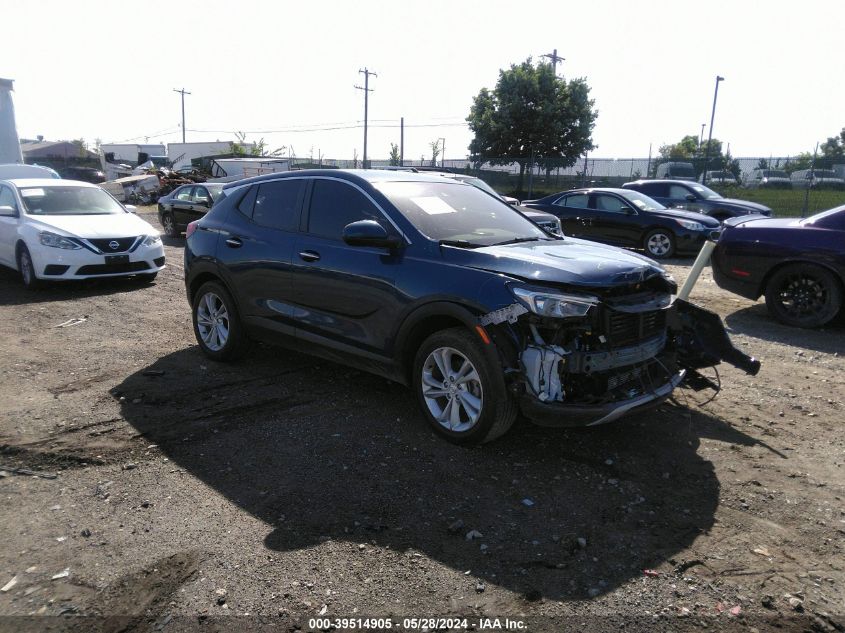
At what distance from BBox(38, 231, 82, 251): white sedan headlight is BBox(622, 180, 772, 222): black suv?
42.7ft

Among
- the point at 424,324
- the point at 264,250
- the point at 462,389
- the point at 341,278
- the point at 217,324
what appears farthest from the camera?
the point at 217,324

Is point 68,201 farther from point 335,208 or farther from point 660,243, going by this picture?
point 660,243

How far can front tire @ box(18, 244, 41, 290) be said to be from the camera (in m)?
9.34

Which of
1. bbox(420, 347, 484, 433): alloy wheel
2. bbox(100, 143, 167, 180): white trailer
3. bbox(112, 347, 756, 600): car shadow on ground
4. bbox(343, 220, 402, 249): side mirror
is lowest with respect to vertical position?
bbox(112, 347, 756, 600): car shadow on ground

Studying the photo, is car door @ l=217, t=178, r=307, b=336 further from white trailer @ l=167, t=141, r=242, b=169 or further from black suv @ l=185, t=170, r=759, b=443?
white trailer @ l=167, t=141, r=242, b=169

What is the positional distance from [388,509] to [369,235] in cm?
183

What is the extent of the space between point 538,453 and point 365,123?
158 feet

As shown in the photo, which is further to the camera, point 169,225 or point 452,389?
point 169,225

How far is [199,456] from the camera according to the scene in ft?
13.8

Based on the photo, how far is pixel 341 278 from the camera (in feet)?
15.8

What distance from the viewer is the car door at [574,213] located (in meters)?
14.4

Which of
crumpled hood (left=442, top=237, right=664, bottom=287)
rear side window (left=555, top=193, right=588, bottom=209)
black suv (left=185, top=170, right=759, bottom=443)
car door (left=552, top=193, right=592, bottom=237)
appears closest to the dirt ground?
black suv (left=185, top=170, right=759, bottom=443)

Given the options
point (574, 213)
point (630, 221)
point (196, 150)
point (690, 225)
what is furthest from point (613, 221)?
point (196, 150)

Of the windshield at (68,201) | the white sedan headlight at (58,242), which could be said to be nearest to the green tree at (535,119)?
the windshield at (68,201)
